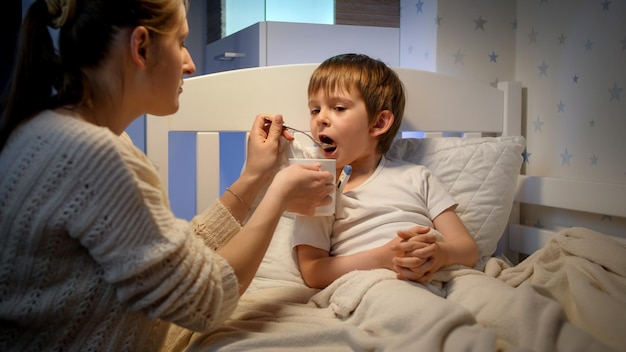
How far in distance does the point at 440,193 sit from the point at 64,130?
789 mm

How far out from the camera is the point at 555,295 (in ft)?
3.51

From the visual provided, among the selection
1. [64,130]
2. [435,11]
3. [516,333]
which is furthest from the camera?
[435,11]

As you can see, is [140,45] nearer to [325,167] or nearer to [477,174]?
[325,167]

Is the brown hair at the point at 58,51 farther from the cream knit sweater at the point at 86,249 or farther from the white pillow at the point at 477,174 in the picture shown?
the white pillow at the point at 477,174

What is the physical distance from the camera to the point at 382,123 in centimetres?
131

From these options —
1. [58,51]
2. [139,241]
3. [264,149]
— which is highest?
[58,51]

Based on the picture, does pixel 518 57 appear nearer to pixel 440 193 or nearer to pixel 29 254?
pixel 440 193

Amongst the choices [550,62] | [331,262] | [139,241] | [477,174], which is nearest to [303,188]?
[331,262]

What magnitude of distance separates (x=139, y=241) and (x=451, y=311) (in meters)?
0.43

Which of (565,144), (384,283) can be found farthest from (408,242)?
(565,144)

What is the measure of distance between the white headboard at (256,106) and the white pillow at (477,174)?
11 cm

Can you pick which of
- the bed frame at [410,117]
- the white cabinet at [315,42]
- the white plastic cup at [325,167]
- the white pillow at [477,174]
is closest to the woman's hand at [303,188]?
the white plastic cup at [325,167]

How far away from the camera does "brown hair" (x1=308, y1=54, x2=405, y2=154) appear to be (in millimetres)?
1262

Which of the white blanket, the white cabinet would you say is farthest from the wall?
the white blanket
